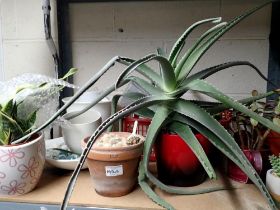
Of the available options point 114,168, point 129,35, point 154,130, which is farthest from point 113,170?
point 129,35

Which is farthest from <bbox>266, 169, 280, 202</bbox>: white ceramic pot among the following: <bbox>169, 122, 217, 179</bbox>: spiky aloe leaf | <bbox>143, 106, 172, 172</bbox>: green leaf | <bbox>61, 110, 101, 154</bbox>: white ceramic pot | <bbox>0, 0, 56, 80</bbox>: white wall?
<bbox>0, 0, 56, 80</bbox>: white wall

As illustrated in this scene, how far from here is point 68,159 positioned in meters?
0.76

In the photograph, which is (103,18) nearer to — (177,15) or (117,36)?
(117,36)

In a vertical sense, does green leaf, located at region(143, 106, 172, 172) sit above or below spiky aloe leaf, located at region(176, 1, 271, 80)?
below

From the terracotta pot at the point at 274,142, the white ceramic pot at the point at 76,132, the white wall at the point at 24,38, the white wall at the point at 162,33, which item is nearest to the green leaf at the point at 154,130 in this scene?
the white ceramic pot at the point at 76,132

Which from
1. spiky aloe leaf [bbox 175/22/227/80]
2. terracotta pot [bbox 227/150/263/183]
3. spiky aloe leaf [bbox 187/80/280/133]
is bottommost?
terracotta pot [bbox 227/150/263/183]

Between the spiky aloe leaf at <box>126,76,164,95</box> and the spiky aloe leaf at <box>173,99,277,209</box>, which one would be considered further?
the spiky aloe leaf at <box>126,76,164,95</box>

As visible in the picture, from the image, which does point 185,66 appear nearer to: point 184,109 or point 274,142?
point 184,109

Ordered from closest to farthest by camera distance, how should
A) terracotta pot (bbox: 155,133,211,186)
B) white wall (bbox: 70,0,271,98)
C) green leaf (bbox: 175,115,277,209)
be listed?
green leaf (bbox: 175,115,277,209)
terracotta pot (bbox: 155,133,211,186)
white wall (bbox: 70,0,271,98)

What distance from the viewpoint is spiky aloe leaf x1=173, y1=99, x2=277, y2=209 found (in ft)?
1.86

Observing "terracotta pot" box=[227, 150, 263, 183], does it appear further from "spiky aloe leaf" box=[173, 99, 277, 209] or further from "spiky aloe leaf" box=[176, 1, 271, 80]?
"spiky aloe leaf" box=[176, 1, 271, 80]

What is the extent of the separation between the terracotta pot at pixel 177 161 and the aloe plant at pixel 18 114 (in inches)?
12.1

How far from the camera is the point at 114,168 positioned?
629 millimetres

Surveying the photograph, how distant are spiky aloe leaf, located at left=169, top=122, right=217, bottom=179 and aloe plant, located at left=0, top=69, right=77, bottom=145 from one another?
312 mm
